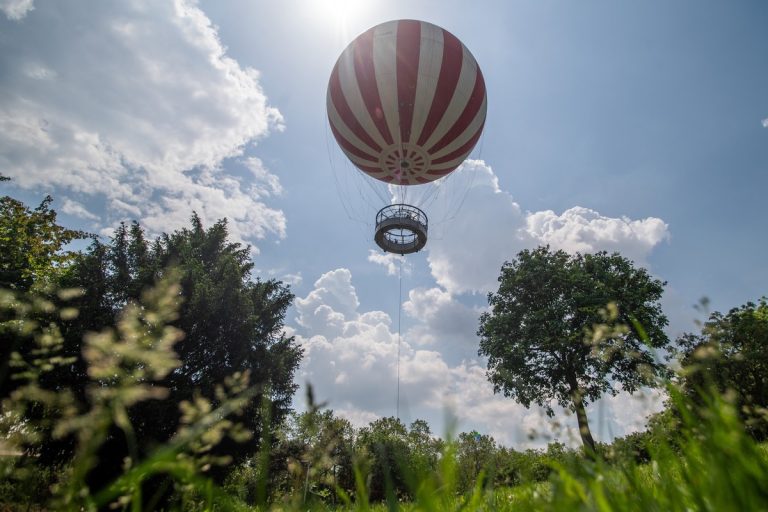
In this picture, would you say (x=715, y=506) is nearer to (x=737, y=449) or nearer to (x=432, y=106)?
(x=737, y=449)

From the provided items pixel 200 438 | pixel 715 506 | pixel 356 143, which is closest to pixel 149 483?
pixel 356 143

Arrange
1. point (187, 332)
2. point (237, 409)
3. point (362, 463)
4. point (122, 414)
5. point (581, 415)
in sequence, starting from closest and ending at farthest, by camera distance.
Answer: point (122, 414)
point (362, 463)
point (237, 409)
point (581, 415)
point (187, 332)

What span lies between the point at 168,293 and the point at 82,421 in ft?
1.35

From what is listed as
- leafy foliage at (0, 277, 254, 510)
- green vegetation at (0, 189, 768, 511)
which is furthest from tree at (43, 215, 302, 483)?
leafy foliage at (0, 277, 254, 510)

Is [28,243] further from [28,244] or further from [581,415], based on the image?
[581,415]

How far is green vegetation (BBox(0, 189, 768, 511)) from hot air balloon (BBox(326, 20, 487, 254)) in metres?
8.28

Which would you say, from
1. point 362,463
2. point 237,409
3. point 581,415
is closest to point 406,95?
point 581,415

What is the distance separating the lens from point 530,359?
23281 millimetres

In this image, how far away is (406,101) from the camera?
1297 centimetres

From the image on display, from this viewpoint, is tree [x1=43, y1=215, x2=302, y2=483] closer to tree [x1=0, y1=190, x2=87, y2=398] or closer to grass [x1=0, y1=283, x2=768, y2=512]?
tree [x1=0, y1=190, x2=87, y2=398]

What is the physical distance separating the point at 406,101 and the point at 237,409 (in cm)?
1297

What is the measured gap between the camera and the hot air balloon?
13.0 metres

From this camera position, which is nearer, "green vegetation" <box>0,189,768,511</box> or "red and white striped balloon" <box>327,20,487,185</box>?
"green vegetation" <box>0,189,768,511</box>

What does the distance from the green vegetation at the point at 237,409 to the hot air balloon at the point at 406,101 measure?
27.2 feet
